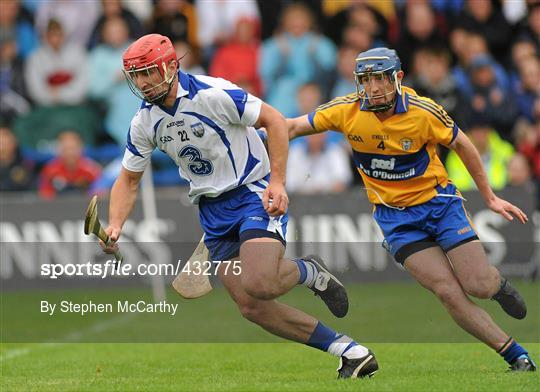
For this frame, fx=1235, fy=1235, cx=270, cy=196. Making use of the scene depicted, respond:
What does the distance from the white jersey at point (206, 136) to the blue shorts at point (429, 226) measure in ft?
3.34

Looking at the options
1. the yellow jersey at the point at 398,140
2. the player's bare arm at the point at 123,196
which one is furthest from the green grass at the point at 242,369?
the yellow jersey at the point at 398,140

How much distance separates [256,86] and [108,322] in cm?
552

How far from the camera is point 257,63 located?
59.3 feet

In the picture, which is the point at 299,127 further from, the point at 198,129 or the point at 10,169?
the point at 10,169

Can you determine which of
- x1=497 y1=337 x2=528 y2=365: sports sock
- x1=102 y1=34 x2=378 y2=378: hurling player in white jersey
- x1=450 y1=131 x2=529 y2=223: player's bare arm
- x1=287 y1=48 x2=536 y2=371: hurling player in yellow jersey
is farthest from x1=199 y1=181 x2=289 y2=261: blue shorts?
x1=497 y1=337 x2=528 y2=365: sports sock

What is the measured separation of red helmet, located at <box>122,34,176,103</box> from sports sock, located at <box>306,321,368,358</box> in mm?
1944

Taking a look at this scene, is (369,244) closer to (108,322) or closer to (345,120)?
(108,322)

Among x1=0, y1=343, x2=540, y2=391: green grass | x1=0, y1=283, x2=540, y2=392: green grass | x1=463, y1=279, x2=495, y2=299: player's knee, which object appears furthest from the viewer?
x1=463, y1=279, x2=495, y2=299: player's knee

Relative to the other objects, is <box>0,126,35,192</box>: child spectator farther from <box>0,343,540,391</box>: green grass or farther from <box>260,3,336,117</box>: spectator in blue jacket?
<box>0,343,540,391</box>: green grass

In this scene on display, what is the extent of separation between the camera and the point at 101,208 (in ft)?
52.0

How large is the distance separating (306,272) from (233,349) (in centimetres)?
249

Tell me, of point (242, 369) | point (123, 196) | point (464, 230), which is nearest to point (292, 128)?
point (123, 196)

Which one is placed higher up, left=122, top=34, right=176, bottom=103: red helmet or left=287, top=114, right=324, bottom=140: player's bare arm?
left=122, top=34, right=176, bottom=103: red helmet

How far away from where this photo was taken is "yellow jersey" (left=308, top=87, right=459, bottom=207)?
869cm
